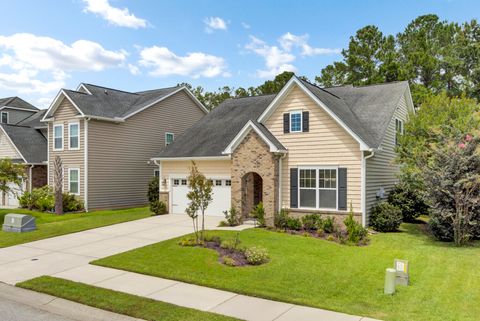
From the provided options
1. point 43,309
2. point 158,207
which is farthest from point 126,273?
point 158,207

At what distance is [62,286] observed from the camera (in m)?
8.99

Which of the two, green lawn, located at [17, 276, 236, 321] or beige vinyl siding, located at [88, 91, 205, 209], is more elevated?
A: beige vinyl siding, located at [88, 91, 205, 209]

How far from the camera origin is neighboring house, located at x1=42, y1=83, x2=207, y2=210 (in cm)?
2328

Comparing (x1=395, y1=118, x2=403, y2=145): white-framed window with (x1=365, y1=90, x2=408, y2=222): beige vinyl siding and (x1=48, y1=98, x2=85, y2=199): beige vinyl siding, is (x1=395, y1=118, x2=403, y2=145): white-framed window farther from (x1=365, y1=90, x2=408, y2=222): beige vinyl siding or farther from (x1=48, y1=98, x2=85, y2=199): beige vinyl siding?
(x1=48, y1=98, x2=85, y2=199): beige vinyl siding

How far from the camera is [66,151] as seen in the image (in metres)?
24.3

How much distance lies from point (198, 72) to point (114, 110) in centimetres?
2318

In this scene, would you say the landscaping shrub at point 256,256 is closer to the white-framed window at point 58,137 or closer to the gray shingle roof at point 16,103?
the white-framed window at point 58,137

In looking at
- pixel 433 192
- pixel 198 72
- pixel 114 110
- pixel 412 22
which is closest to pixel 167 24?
pixel 114 110

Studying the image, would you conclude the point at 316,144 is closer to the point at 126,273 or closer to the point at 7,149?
the point at 126,273

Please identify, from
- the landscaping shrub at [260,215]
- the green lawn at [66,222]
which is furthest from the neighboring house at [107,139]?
the landscaping shrub at [260,215]

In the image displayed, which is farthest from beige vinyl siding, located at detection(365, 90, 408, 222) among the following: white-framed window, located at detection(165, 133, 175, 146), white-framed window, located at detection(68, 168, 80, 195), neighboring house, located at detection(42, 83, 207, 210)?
white-framed window, located at detection(68, 168, 80, 195)

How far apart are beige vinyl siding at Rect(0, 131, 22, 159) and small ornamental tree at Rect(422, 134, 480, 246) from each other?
87.6 feet

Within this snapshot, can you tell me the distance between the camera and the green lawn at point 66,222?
600 inches

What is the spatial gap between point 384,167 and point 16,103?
35.7 meters
